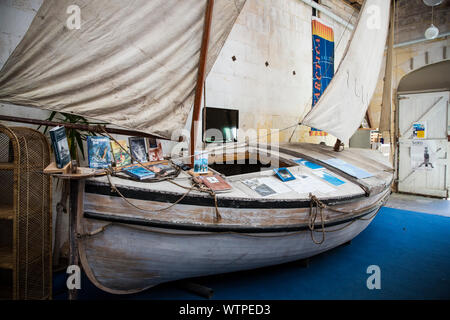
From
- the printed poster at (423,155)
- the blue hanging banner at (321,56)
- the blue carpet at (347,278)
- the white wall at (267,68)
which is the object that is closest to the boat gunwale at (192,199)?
the blue carpet at (347,278)

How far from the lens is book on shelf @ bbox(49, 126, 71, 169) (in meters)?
1.40

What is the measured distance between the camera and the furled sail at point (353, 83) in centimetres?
288

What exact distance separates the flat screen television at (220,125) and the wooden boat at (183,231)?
6.16 ft

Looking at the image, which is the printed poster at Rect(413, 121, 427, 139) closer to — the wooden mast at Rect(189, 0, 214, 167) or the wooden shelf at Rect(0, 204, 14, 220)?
the wooden mast at Rect(189, 0, 214, 167)

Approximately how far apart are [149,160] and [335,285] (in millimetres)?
1805

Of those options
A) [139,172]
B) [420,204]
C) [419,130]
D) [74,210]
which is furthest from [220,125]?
[419,130]

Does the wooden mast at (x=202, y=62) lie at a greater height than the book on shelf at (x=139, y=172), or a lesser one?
greater

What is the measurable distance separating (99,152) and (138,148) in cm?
34

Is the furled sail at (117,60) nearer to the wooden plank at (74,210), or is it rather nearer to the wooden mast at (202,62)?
the wooden mast at (202,62)

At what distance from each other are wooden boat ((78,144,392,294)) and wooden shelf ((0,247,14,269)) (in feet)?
1.98

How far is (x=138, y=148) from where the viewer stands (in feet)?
6.64

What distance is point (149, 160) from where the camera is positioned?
81.8 inches

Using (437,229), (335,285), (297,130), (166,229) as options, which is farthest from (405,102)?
(166,229)

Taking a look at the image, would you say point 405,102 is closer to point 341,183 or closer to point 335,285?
point 341,183
